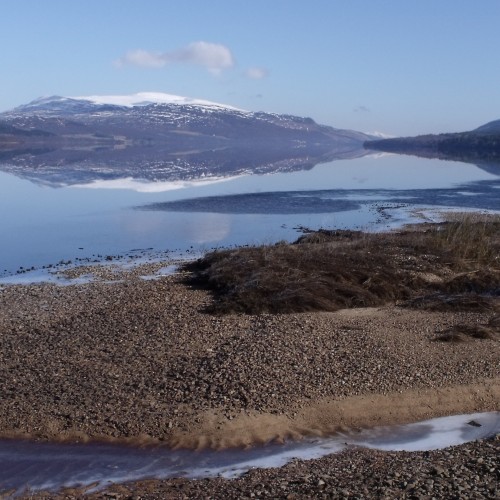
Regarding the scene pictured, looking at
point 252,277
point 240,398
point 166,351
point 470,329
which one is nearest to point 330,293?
point 252,277

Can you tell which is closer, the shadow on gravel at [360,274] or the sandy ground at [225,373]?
the sandy ground at [225,373]

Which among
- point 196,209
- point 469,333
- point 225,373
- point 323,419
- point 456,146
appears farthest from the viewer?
point 456,146

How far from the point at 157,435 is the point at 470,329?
6.46 m

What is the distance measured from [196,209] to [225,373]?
84.0 feet

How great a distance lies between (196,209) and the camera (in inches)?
1433

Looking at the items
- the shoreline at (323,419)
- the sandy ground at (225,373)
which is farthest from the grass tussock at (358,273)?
the shoreline at (323,419)

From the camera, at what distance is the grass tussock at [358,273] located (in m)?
15.4

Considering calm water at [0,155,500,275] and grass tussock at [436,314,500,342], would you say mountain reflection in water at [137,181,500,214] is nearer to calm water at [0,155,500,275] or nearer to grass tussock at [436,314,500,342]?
calm water at [0,155,500,275]

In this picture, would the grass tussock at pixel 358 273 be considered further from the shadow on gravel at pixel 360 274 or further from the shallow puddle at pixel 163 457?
the shallow puddle at pixel 163 457

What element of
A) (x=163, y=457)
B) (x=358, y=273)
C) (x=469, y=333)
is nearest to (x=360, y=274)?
(x=358, y=273)

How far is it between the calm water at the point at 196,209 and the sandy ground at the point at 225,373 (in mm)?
8588

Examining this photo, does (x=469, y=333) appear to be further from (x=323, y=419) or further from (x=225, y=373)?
(x=225, y=373)

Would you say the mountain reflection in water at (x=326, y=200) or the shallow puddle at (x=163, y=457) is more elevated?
the mountain reflection in water at (x=326, y=200)

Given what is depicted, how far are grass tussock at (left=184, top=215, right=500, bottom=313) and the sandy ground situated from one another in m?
0.70
